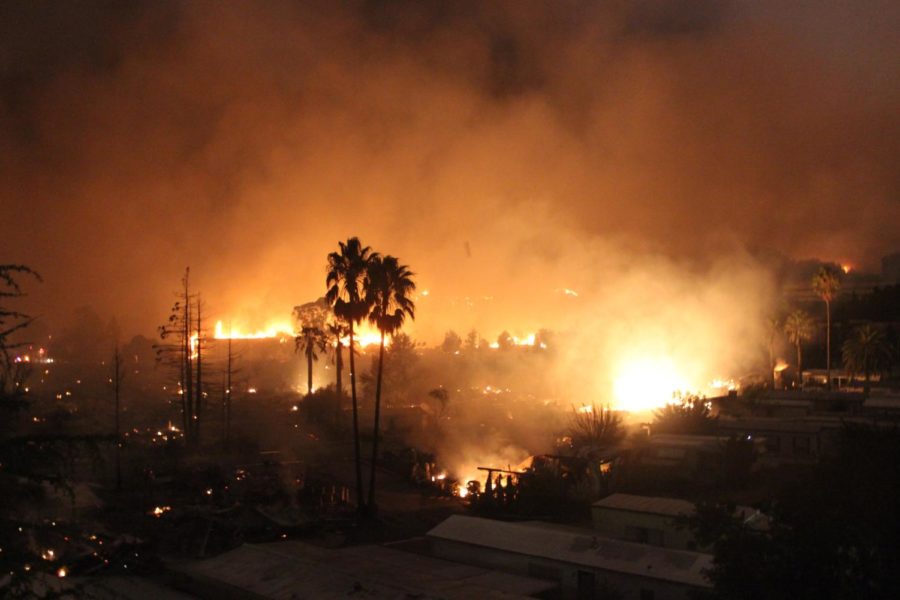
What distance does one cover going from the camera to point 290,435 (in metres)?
42.0

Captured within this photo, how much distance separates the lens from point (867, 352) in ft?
181

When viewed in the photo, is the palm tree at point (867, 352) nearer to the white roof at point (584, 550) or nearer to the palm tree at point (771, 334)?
the palm tree at point (771, 334)

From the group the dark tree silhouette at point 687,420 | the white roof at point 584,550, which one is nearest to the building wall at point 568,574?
the white roof at point 584,550

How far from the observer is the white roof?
16.6 metres

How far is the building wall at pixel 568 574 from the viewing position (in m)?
16.4

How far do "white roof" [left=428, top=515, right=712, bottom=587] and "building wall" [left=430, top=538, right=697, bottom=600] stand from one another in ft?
0.35

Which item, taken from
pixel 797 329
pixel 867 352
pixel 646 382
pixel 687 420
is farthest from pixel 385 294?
pixel 797 329

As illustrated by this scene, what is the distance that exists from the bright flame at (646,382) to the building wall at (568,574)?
35.2 meters

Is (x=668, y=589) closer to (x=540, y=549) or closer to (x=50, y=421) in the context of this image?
(x=540, y=549)

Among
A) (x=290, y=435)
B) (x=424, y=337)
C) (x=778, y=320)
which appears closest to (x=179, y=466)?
(x=290, y=435)

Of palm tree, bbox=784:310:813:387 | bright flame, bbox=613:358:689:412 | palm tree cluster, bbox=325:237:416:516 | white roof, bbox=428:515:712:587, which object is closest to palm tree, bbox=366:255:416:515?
palm tree cluster, bbox=325:237:416:516

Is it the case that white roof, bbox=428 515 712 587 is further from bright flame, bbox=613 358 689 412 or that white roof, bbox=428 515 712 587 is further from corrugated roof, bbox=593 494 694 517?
bright flame, bbox=613 358 689 412

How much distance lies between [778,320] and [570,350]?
19.0 meters

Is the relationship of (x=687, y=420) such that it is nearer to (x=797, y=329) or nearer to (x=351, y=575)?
(x=351, y=575)
